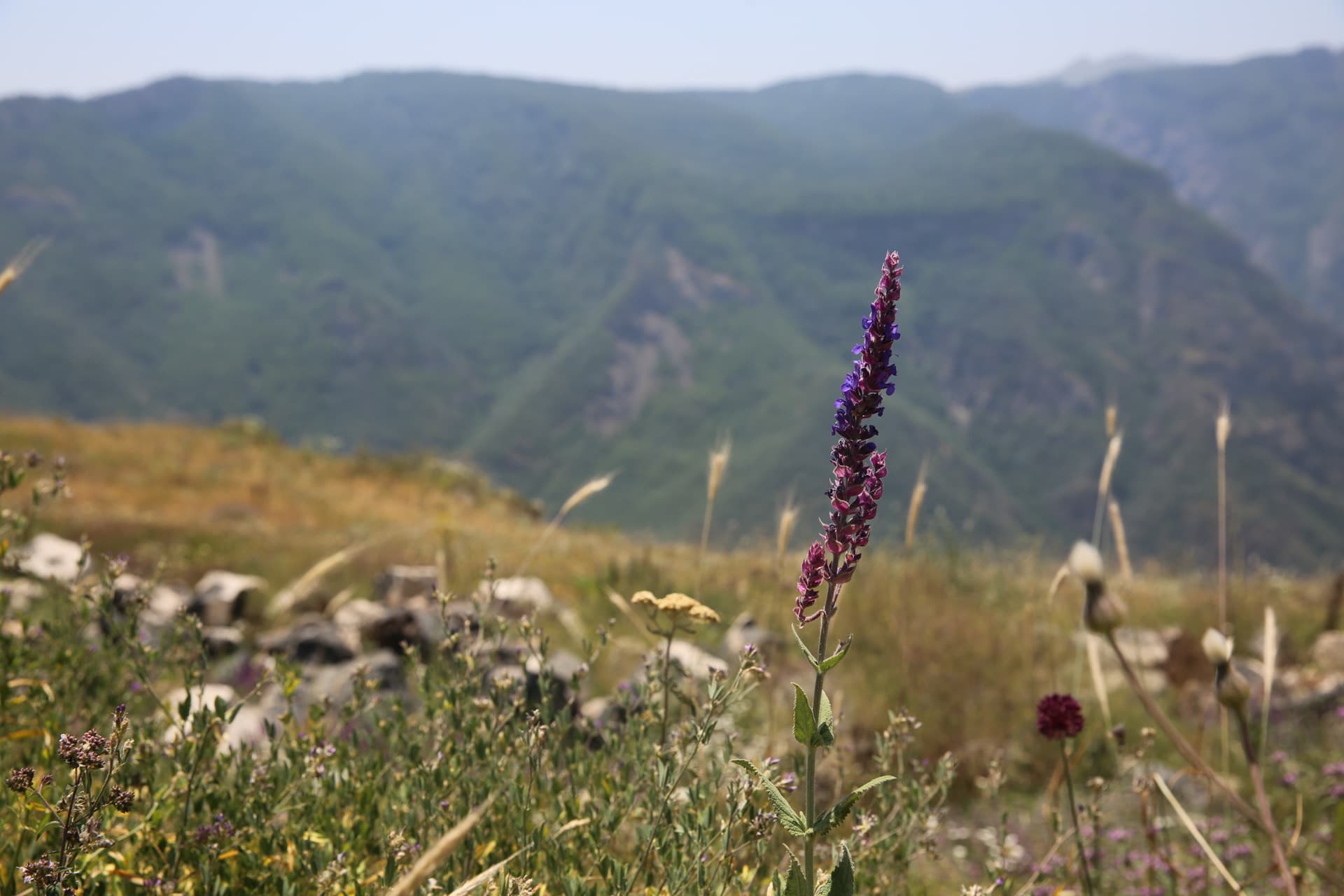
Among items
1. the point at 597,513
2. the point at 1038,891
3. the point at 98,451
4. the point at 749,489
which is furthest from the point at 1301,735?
the point at 597,513

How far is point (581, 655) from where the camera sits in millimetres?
8078

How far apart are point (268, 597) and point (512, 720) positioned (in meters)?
8.59

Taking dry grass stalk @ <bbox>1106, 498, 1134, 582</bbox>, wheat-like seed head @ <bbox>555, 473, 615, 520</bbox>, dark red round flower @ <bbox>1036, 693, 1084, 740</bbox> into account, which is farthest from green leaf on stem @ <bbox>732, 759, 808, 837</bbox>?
dry grass stalk @ <bbox>1106, 498, 1134, 582</bbox>

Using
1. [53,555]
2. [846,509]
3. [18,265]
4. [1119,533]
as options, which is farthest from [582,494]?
[53,555]

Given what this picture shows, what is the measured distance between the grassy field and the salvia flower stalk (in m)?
0.26

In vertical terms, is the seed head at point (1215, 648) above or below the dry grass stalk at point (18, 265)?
below

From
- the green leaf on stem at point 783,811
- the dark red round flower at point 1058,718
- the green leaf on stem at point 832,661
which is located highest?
the green leaf on stem at point 832,661

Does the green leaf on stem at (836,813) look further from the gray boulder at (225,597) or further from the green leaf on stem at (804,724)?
the gray boulder at (225,597)

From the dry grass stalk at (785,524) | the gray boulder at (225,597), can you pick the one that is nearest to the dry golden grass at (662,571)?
the gray boulder at (225,597)

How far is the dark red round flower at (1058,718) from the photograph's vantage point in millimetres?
2693

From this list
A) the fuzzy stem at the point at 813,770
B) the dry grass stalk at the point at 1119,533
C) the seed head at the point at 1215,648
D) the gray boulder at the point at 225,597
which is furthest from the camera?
the gray boulder at the point at 225,597

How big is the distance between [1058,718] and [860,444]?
55.8 inches

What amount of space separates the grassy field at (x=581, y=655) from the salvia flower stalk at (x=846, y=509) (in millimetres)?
261

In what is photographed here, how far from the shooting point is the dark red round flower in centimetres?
269
